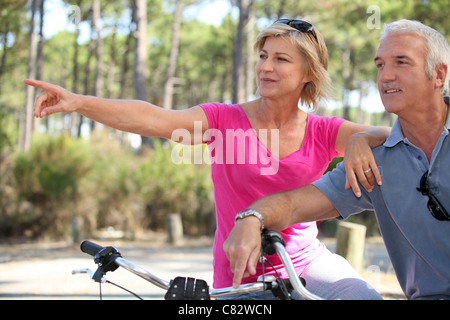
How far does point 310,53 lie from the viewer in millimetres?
2670

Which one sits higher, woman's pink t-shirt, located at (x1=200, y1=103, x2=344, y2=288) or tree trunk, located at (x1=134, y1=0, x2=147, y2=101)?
tree trunk, located at (x1=134, y1=0, x2=147, y2=101)

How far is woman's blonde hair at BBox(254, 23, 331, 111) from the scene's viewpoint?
103 inches

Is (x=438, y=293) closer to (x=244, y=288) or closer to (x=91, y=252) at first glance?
(x=244, y=288)

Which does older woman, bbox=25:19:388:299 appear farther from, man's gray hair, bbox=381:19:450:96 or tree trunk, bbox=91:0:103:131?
tree trunk, bbox=91:0:103:131

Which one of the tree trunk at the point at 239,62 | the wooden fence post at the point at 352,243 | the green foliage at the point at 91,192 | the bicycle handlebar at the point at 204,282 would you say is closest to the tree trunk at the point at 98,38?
the tree trunk at the point at 239,62

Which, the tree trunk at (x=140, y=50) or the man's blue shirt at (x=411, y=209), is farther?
the tree trunk at (x=140, y=50)

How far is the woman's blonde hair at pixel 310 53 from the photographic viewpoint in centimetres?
262

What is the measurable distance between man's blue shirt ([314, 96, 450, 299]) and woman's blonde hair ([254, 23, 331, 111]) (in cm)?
62

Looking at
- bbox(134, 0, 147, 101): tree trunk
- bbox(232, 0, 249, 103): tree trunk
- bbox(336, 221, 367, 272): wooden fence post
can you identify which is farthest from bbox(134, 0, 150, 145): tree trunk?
bbox(336, 221, 367, 272): wooden fence post

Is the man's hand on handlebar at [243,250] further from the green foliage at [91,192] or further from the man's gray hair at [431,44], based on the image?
the green foliage at [91,192]

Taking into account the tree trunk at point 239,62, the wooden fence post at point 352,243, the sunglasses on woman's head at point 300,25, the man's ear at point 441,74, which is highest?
the tree trunk at point 239,62

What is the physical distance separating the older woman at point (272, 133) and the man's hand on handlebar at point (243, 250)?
18.8 inches

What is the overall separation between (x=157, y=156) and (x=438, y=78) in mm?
10003
